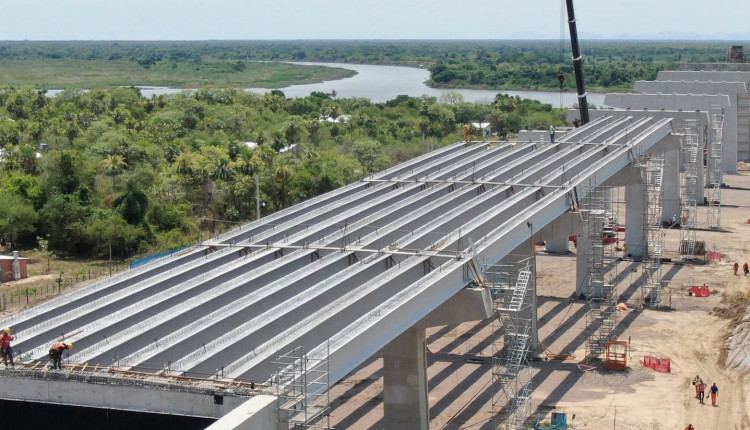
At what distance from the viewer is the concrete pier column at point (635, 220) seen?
51.4 meters

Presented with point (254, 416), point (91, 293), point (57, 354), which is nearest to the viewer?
point (254, 416)

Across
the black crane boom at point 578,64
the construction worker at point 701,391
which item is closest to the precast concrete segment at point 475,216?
the construction worker at point 701,391

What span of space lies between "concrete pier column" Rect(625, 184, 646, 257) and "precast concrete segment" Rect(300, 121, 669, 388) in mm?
14510

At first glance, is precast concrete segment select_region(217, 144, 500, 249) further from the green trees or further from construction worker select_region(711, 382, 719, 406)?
the green trees

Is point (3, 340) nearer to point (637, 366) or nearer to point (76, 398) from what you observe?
point (76, 398)

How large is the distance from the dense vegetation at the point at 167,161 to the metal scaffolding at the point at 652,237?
71.6 ft

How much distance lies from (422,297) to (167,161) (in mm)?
51042

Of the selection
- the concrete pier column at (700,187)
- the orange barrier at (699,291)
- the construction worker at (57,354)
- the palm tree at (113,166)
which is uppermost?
the construction worker at (57,354)

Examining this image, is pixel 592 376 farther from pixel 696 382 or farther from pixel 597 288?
pixel 597 288

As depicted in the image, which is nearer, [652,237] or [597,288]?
[597,288]

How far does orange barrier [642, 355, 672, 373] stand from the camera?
35344 millimetres

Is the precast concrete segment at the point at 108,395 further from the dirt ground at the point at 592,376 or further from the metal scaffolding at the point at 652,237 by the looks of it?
the metal scaffolding at the point at 652,237

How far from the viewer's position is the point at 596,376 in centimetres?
3472

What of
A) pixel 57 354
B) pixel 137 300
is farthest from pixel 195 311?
pixel 57 354
